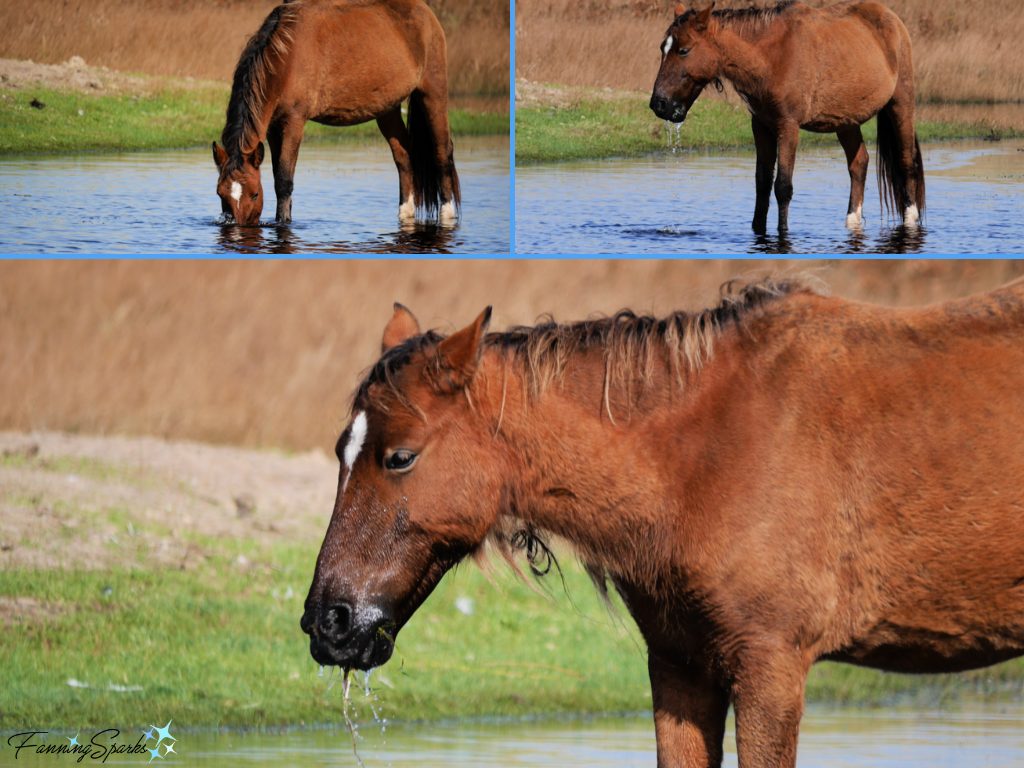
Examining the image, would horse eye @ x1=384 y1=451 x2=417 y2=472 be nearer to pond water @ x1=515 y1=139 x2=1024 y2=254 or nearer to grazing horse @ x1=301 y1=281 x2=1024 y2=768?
grazing horse @ x1=301 y1=281 x2=1024 y2=768

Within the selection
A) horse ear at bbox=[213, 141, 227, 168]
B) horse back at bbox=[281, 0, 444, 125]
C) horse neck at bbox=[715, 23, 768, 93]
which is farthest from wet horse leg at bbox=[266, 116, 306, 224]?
horse neck at bbox=[715, 23, 768, 93]

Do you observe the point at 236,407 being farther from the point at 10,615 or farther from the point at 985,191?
the point at 985,191

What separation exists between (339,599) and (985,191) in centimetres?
879

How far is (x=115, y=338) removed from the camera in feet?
37.1

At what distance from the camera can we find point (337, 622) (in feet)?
12.1

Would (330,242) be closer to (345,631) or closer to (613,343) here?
(613,343)

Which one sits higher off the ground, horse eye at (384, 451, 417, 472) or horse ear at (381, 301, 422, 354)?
horse ear at (381, 301, 422, 354)

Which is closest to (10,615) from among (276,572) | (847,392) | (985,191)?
(276,572)

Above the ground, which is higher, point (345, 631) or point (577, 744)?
point (345, 631)

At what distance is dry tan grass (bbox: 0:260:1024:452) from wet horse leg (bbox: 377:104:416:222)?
38.5 inches

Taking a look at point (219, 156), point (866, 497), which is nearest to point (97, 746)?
Result: point (866, 497)

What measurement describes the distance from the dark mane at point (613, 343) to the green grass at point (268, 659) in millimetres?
2284

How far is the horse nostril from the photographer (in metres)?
3.66

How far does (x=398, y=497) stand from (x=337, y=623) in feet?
1.47
